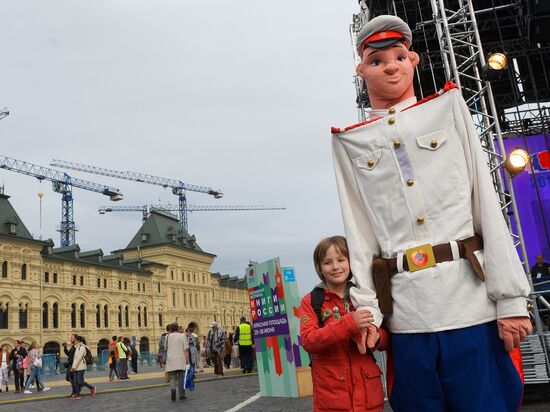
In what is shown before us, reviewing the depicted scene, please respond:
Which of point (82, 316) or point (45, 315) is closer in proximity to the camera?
point (45, 315)

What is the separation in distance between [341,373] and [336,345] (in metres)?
0.14

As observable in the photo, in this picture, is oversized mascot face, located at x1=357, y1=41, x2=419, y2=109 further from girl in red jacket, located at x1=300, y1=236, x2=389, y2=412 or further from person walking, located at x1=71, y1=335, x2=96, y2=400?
person walking, located at x1=71, y1=335, x2=96, y2=400

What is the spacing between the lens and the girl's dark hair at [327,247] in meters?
2.87

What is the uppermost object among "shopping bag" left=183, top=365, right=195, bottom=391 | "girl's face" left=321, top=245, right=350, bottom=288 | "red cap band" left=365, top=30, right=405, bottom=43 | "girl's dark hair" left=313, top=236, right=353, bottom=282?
"red cap band" left=365, top=30, right=405, bottom=43

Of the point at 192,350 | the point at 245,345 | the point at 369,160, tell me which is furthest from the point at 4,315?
the point at 369,160

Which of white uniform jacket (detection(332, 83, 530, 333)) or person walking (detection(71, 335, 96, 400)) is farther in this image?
person walking (detection(71, 335, 96, 400))

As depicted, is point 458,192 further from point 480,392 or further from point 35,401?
point 35,401

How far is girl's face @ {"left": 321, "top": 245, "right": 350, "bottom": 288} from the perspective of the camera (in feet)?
9.37

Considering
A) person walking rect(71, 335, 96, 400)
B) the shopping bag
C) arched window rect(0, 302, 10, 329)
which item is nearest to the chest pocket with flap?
the shopping bag

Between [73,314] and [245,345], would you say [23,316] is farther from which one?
[245,345]

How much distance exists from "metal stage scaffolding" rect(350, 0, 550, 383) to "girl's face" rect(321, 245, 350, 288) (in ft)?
16.1

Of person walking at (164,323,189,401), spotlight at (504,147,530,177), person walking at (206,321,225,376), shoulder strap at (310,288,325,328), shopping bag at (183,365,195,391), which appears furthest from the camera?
person walking at (206,321,225,376)

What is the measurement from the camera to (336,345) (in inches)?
106

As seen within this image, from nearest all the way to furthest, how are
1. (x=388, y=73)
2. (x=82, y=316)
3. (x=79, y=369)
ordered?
(x=388, y=73) → (x=79, y=369) → (x=82, y=316)
